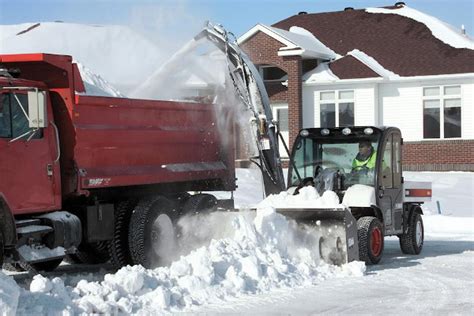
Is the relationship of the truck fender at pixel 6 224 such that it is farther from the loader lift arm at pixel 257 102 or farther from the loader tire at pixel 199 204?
the loader lift arm at pixel 257 102

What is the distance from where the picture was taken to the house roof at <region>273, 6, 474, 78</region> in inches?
1117

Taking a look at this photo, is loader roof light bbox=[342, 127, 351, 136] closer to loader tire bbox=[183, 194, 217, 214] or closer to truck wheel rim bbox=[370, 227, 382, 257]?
truck wheel rim bbox=[370, 227, 382, 257]

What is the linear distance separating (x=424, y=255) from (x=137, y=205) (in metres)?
5.02

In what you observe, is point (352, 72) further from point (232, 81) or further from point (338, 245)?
point (338, 245)

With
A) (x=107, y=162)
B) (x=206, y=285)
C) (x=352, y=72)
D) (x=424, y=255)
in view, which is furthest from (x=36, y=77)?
(x=352, y=72)

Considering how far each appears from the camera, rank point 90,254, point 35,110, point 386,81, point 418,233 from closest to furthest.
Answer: point 35,110, point 90,254, point 418,233, point 386,81

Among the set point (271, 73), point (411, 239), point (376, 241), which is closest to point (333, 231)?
point (376, 241)

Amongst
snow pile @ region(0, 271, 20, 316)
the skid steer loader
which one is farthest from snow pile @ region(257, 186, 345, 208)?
snow pile @ region(0, 271, 20, 316)

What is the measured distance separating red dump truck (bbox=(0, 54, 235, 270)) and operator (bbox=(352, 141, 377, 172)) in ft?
8.02

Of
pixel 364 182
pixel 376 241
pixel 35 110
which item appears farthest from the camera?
pixel 364 182

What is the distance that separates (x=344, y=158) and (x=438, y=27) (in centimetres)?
1982

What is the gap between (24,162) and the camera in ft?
30.7

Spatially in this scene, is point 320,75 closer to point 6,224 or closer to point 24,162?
point 24,162

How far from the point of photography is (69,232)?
9.84 metres
